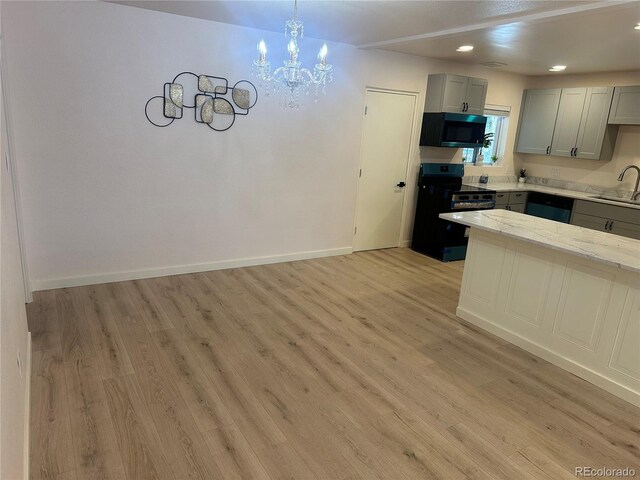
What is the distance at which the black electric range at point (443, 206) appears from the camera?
5328 mm

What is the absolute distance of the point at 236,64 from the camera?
4191 mm

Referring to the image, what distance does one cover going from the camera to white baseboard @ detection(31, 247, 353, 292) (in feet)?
12.6

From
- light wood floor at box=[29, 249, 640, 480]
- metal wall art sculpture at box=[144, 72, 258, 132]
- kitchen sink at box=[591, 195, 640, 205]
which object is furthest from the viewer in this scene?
kitchen sink at box=[591, 195, 640, 205]

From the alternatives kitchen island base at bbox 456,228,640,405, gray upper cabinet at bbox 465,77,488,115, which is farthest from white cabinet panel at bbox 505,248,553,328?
gray upper cabinet at bbox 465,77,488,115

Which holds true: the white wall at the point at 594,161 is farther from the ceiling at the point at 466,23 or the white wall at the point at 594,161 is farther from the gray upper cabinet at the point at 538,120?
the ceiling at the point at 466,23

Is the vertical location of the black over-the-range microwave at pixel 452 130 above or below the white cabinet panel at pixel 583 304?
above

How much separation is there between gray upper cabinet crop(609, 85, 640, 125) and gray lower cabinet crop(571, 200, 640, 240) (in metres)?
1.05

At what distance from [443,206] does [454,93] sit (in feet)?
4.75

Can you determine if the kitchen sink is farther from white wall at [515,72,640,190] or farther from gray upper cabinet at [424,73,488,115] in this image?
gray upper cabinet at [424,73,488,115]

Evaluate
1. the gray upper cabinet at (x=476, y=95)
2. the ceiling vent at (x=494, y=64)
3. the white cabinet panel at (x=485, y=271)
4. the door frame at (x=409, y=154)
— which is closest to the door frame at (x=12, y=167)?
the door frame at (x=409, y=154)

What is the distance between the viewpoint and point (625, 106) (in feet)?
16.6

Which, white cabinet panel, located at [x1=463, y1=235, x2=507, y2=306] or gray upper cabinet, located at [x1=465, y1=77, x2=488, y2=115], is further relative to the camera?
gray upper cabinet, located at [x1=465, y1=77, x2=488, y2=115]
